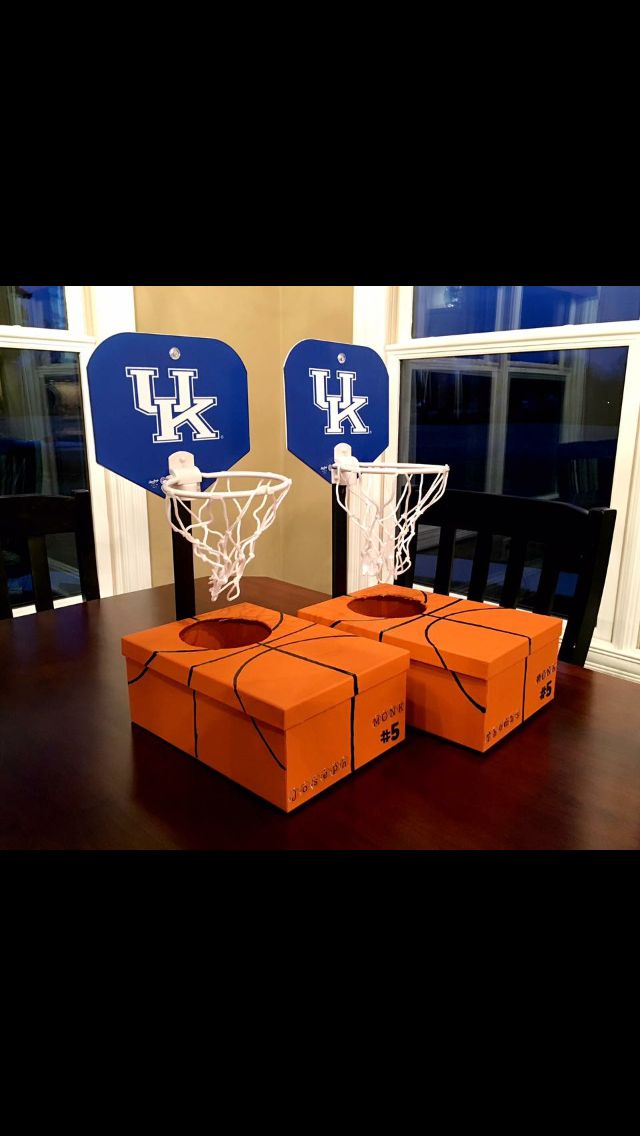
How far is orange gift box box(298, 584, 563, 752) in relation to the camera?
826 mm

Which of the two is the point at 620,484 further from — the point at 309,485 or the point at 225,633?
the point at 225,633

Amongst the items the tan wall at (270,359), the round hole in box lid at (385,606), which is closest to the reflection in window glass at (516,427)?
the tan wall at (270,359)

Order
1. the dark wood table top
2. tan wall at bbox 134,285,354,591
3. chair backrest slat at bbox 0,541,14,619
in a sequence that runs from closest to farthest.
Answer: the dark wood table top → chair backrest slat at bbox 0,541,14,619 → tan wall at bbox 134,285,354,591

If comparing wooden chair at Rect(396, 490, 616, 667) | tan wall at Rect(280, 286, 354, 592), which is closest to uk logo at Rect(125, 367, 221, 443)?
wooden chair at Rect(396, 490, 616, 667)

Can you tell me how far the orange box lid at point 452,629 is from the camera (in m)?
0.83

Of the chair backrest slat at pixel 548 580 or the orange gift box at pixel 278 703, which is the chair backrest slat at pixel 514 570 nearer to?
the chair backrest slat at pixel 548 580

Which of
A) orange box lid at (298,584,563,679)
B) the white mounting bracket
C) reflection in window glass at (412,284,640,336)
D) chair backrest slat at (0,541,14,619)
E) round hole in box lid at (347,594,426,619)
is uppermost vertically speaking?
reflection in window glass at (412,284,640,336)

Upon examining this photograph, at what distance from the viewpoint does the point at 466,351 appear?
218cm

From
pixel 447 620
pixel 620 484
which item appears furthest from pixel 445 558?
pixel 447 620

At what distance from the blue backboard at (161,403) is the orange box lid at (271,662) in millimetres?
288

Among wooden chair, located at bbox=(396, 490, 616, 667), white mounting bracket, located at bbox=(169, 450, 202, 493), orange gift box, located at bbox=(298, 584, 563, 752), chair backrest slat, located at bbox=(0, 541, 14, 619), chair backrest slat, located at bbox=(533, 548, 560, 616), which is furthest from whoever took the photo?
chair backrest slat, located at bbox=(0, 541, 14, 619)

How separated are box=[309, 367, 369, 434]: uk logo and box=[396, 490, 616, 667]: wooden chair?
36 cm

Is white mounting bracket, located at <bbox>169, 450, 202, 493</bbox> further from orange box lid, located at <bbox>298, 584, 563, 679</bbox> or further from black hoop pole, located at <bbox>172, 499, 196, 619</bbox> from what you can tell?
orange box lid, located at <bbox>298, 584, 563, 679</bbox>

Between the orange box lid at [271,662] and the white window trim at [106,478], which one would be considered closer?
the orange box lid at [271,662]
